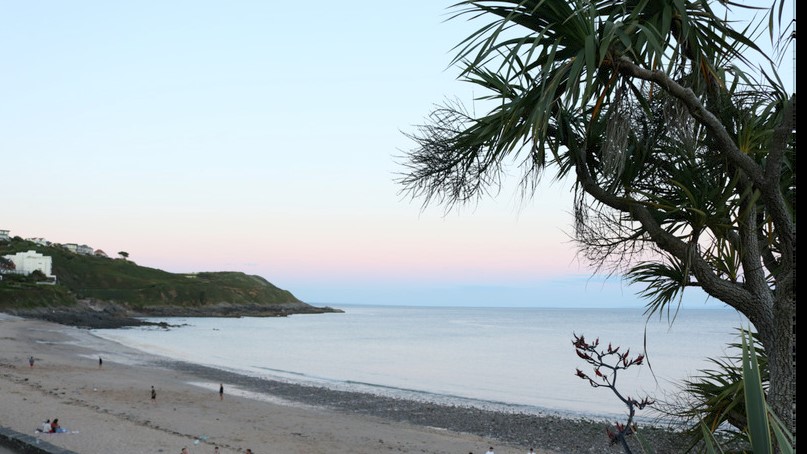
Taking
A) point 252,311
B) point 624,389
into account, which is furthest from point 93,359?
point 252,311

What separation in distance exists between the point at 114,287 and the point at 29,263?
50.7 ft

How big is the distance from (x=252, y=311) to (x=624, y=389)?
380 feet

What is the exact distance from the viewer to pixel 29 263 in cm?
10762

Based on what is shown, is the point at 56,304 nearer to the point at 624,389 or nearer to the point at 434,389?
the point at 434,389

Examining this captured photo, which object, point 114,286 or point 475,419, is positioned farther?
point 114,286

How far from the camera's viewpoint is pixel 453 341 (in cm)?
8588

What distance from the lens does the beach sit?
724 inches

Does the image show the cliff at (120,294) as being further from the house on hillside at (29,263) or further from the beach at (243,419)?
the beach at (243,419)

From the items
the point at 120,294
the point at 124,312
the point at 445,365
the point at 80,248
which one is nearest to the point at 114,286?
the point at 120,294

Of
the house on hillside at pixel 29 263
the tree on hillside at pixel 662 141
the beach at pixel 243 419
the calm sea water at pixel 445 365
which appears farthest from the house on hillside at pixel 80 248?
the tree on hillside at pixel 662 141

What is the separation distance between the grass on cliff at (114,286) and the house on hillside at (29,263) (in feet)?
13.8

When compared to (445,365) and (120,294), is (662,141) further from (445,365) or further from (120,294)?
(120,294)

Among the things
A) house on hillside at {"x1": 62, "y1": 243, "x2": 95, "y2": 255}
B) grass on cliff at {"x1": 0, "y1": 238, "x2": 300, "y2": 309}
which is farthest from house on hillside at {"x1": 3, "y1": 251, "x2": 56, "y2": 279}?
house on hillside at {"x1": 62, "y1": 243, "x2": 95, "y2": 255}

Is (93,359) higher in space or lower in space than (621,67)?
lower
